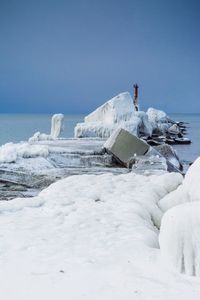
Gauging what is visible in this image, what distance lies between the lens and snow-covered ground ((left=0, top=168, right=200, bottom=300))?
311cm

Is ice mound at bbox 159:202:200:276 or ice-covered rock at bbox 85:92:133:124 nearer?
ice mound at bbox 159:202:200:276

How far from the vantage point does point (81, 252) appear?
393 cm

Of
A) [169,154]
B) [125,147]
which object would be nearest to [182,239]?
[125,147]

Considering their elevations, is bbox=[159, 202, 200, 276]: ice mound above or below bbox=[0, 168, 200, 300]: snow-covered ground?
above

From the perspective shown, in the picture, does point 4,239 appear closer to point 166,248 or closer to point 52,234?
point 52,234

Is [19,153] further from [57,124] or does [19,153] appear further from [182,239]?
Answer: [57,124]

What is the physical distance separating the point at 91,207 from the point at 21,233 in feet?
4.71

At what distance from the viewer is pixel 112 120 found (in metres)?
28.1

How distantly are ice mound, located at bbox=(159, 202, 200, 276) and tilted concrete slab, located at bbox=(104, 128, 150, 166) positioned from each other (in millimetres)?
10409

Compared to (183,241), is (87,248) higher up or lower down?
lower down

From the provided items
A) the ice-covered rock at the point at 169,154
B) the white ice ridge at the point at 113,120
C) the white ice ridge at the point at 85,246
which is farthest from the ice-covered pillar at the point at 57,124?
the white ice ridge at the point at 85,246

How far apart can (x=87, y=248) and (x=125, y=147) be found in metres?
10.6

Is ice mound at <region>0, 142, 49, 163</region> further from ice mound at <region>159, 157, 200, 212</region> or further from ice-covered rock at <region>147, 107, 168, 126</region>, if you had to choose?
ice-covered rock at <region>147, 107, 168, 126</region>

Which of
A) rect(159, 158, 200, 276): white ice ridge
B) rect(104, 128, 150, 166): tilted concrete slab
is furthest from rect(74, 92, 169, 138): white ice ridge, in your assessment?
rect(159, 158, 200, 276): white ice ridge
